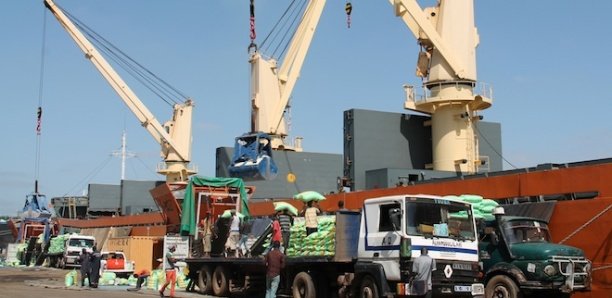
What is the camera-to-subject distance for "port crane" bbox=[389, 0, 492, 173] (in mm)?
34562

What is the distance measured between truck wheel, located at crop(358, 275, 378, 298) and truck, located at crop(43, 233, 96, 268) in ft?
91.3

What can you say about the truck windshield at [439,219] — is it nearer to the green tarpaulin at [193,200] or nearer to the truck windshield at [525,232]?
the truck windshield at [525,232]

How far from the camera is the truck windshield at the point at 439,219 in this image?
12.3m

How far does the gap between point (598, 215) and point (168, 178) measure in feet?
155

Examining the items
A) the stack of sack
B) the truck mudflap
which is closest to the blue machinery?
the stack of sack

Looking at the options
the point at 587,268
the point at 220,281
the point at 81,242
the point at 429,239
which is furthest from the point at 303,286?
the point at 81,242

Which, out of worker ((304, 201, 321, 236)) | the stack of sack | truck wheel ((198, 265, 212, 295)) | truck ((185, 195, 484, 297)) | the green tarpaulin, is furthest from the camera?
the green tarpaulin

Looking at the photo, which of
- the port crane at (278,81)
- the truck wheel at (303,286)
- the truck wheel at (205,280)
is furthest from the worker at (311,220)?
the port crane at (278,81)

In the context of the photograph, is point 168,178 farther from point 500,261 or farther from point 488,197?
point 500,261

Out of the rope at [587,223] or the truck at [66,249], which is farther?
the truck at [66,249]

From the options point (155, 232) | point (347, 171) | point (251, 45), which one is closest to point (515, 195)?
point (347, 171)

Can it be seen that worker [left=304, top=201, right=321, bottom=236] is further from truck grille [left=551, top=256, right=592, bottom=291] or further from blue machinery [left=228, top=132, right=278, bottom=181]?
blue machinery [left=228, top=132, right=278, bottom=181]

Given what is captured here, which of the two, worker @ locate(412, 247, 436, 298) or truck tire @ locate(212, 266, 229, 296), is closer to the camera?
worker @ locate(412, 247, 436, 298)

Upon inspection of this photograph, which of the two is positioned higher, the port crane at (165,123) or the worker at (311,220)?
the port crane at (165,123)
